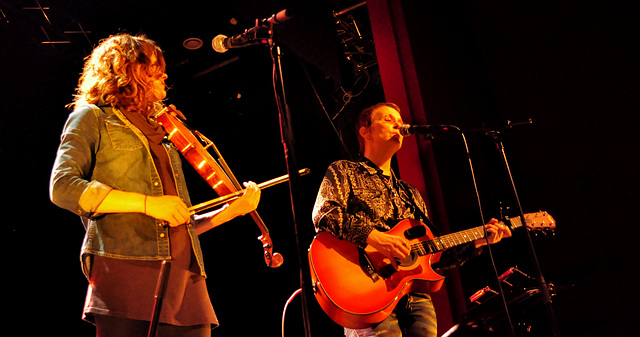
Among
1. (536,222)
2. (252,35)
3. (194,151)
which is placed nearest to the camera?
(194,151)

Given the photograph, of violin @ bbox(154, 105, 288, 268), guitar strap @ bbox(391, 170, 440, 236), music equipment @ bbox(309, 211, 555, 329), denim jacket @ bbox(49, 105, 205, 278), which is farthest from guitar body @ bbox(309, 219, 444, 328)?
denim jacket @ bbox(49, 105, 205, 278)

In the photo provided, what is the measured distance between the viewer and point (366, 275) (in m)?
2.63

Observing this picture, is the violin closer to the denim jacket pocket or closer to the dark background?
the denim jacket pocket

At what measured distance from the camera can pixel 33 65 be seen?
3963 mm

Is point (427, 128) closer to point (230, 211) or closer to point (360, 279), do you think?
point (360, 279)

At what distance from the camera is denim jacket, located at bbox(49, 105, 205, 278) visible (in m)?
1.66

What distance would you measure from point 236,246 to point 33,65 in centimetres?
246

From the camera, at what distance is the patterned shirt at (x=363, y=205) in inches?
106

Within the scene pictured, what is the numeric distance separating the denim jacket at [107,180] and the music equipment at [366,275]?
858 mm

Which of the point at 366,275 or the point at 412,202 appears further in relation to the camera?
the point at 412,202

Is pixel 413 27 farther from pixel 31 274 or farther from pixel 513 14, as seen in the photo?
pixel 31 274

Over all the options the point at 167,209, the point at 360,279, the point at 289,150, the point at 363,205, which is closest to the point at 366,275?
the point at 360,279

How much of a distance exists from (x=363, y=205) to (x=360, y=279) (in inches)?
19.4

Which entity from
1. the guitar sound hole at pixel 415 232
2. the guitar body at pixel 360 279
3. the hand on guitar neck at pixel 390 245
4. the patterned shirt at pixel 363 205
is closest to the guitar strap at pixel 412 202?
the patterned shirt at pixel 363 205
